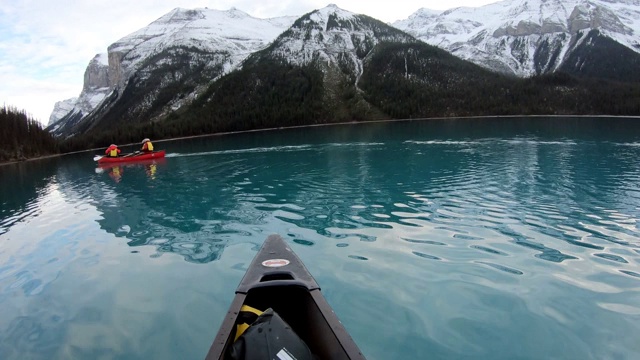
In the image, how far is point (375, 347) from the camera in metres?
9.05

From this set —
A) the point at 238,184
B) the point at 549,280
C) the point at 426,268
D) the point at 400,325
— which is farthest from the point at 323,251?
the point at 238,184

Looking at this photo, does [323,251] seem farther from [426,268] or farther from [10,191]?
[10,191]

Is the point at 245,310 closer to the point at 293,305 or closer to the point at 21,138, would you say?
the point at 293,305

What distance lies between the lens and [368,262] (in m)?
13.7

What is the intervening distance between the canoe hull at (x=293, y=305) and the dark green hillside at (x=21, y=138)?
80.0m

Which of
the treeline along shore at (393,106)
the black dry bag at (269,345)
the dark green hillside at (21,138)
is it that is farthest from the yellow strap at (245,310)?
the treeline along shore at (393,106)

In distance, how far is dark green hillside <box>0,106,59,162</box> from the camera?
68.4 m

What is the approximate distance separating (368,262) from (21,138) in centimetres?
8315

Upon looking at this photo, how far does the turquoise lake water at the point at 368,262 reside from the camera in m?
9.61

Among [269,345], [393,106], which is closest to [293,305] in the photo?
[269,345]

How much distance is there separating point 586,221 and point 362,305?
12.8 metres

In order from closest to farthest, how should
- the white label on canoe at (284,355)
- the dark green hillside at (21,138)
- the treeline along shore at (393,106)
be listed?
the white label on canoe at (284,355)
the dark green hillside at (21,138)
the treeline along shore at (393,106)

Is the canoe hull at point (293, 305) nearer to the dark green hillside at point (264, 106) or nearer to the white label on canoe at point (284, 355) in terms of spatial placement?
the white label on canoe at point (284, 355)

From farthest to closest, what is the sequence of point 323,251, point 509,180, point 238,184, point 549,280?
point 238,184 → point 509,180 → point 323,251 → point 549,280
